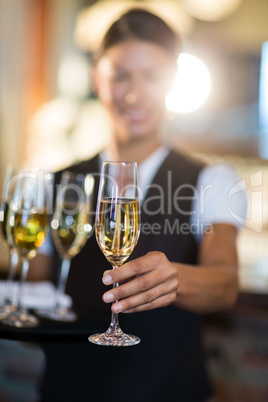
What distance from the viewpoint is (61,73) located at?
305cm

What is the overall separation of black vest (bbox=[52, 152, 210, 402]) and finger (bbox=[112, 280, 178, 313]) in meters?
0.07

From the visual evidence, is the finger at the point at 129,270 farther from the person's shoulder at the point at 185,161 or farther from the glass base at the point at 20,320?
the person's shoulder at the point at 185,161

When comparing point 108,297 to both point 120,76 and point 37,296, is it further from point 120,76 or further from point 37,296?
point 120,76

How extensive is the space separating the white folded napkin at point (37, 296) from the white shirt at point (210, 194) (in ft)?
0.77

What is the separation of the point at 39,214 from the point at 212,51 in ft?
7.96

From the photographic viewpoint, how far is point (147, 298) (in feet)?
1.96

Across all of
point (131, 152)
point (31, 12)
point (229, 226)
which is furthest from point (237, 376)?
point (31, 12)

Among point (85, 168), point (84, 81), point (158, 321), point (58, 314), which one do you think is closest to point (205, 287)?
point (158, 321)

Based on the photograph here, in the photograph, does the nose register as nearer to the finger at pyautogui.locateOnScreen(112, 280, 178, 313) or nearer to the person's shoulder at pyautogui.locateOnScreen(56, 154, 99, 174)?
the person's shoulder at pyautogui.locateOnScreen(56, 154, 99, 174)

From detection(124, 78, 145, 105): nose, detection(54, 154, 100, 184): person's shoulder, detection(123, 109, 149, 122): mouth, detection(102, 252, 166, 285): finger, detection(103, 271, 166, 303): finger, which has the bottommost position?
detection(103, 271, 166, 303): finger

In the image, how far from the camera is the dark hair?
1162 millimetres

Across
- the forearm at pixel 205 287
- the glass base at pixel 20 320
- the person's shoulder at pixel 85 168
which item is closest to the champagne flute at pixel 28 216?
the glass base at pixel 20 320

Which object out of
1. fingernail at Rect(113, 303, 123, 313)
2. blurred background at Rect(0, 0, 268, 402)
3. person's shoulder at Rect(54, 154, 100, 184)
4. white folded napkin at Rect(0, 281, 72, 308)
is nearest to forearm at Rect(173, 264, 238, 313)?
fingernail at Rect(113, 303, 123, 313)

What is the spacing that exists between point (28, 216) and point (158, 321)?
244 mm
